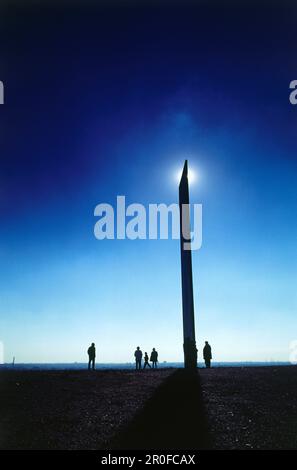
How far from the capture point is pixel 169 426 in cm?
713

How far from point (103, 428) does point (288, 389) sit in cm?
598

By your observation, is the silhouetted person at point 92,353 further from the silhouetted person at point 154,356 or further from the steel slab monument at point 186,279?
the steel slab monument at point 186,279

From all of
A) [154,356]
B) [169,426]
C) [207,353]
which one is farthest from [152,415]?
[154,356]

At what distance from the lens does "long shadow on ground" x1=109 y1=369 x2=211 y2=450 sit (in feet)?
20.8

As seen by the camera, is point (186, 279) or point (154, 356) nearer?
point (186, 279)

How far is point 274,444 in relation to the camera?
20.6 ft

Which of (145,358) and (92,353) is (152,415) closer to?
(92,353)

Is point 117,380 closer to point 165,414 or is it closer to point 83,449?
point 165,414

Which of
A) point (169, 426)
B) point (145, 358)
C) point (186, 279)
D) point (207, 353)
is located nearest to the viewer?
point (169, 426)

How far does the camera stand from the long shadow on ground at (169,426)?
6.35 meters

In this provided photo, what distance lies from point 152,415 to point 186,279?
32.2ft
